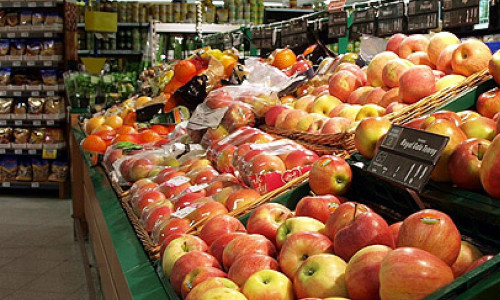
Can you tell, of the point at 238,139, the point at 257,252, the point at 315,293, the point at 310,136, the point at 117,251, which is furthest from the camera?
the point at 238,139

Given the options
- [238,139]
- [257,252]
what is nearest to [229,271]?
[257,252]

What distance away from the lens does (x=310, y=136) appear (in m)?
1.96

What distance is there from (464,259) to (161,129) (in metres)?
2.71

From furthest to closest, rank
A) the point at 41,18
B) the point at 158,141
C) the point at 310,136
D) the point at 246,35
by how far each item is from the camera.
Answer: the point at 41,18 < the point at 246,35 < the point at 158,141 < the point at 310,136

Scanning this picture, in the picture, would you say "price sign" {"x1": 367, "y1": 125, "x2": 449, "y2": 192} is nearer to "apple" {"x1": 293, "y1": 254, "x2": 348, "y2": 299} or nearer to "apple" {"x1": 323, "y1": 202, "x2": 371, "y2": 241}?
"apple" {"x1": 323, "y1": 202, "x2": 371, "y2": 241}

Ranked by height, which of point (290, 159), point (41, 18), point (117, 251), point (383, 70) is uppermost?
point (41, 18)

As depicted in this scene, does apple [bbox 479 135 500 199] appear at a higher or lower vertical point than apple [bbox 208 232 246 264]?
higher

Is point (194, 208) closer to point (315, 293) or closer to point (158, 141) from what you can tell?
point (315, 293)

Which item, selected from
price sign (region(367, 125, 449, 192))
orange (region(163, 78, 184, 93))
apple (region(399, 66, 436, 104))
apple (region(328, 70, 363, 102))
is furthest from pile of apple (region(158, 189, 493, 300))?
orange (region(163, 78, 184, 93))

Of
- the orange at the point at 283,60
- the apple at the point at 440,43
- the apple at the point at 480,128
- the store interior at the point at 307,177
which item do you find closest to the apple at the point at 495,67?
the store interior at the point at 307,177

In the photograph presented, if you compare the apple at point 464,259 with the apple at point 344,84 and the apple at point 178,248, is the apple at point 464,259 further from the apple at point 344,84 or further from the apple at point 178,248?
the apple at point 344,84

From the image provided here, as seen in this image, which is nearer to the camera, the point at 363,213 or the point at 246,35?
Answer: the point at 363,213

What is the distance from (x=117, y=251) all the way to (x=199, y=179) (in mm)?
515

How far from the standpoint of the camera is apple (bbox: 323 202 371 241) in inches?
44.9
